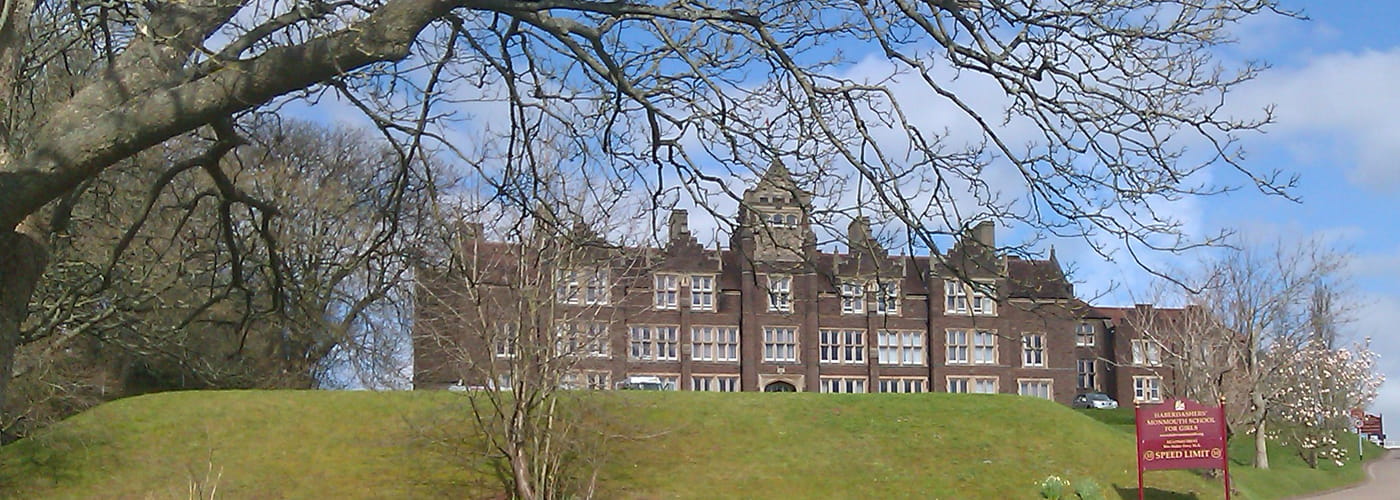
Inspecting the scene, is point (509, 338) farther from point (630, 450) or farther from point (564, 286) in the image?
point (630, 450)

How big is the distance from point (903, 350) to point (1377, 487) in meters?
20.8

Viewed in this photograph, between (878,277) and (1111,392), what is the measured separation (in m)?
57.4

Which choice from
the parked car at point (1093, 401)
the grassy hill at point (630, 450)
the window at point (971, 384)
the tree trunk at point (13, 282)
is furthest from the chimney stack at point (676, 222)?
the parked car at point (1093, 401)

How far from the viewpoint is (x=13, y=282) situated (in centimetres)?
618

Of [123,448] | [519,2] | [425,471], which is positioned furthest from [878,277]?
[123,448]

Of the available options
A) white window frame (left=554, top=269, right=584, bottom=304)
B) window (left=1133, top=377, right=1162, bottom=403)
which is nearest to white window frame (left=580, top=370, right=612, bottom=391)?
white window frame (left=554, top=269, right=584, bottom=304)

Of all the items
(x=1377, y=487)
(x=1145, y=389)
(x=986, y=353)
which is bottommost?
(x=1377, y=487)

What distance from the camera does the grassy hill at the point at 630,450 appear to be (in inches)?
945

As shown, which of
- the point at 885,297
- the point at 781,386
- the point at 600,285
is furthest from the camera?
the point at 781,386

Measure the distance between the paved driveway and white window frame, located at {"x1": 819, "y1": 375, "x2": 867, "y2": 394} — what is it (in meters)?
18.6

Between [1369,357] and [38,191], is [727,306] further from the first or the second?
[38,191]

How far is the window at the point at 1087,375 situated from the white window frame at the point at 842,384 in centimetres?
1214

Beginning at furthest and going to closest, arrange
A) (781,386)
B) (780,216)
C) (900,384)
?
(900,384), (781,386), (780,216)

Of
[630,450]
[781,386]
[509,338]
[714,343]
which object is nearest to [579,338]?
[509,338]
